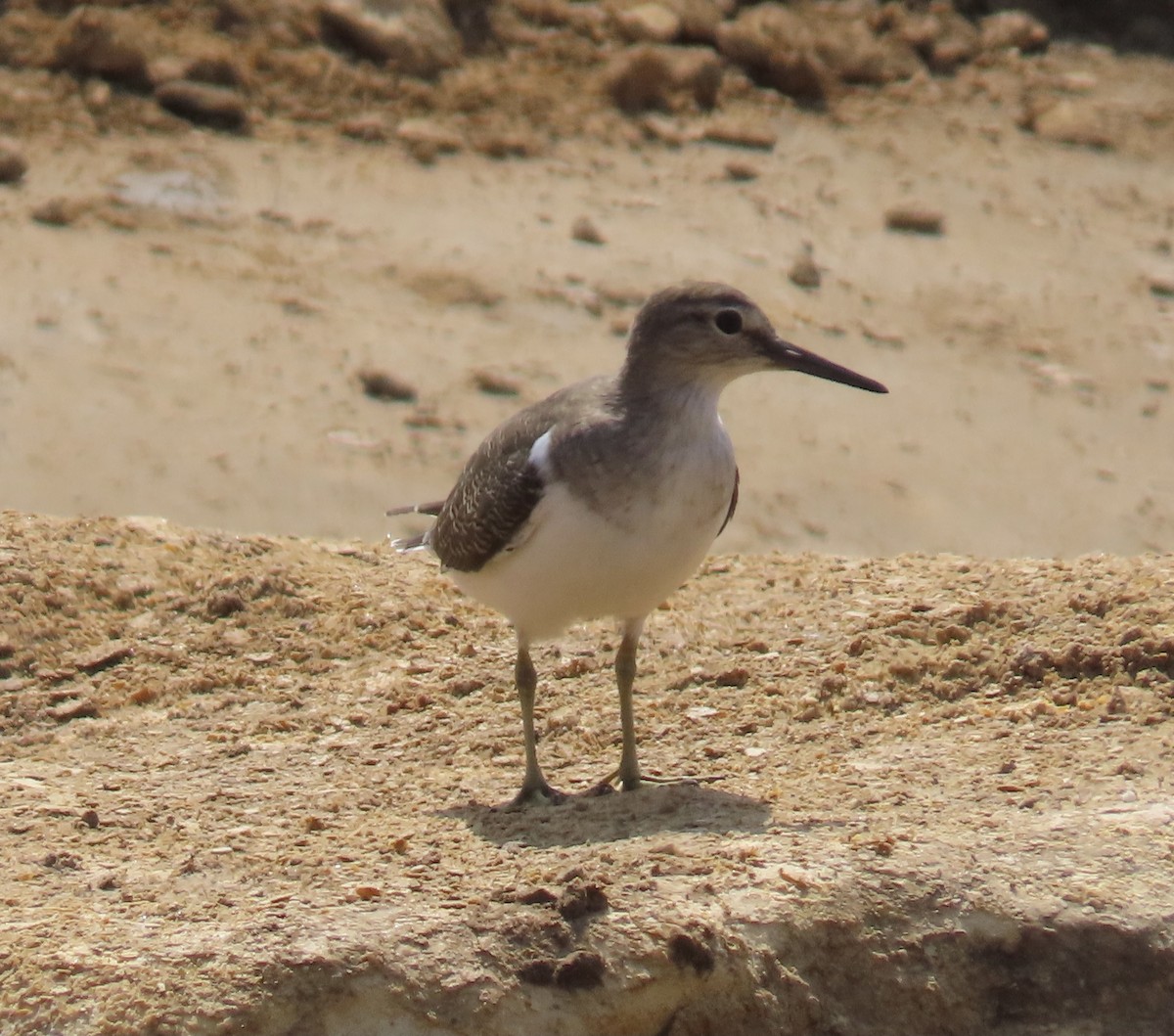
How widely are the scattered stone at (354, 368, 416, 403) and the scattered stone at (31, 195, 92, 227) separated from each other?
7.42ft

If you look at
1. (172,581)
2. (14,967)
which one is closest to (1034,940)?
(14,967)

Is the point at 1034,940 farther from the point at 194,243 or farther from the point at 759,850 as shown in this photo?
the point at 194,243

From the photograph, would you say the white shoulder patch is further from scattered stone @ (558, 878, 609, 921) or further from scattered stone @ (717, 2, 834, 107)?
scattered stone @ (717, 2, 834, 107)

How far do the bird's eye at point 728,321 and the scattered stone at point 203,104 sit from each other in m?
7.70

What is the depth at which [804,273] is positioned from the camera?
12.5 meters

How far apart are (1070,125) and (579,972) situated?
1133 cm

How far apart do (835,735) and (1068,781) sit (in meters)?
0.82

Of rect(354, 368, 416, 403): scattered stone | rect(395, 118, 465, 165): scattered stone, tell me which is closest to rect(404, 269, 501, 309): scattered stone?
rect(354, 368, 416, 403): scattered stone

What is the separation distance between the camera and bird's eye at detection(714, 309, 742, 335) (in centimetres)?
605

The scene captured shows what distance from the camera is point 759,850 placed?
5191 millimetres

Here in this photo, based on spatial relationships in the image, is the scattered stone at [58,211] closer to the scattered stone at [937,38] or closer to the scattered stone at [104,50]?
the scattered stone at [104,50]

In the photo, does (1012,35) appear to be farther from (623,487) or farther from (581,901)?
(581,901)

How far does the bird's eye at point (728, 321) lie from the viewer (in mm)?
6047

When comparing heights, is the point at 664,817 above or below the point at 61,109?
above
